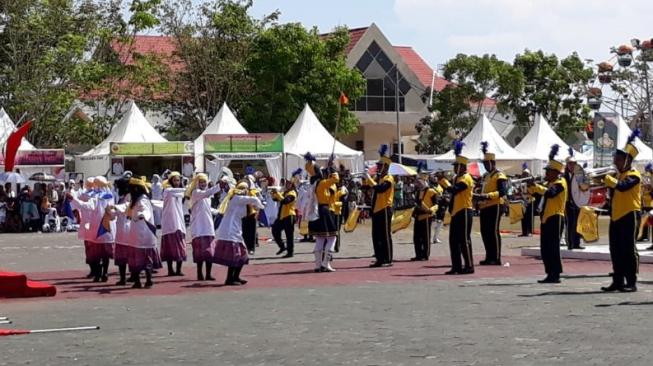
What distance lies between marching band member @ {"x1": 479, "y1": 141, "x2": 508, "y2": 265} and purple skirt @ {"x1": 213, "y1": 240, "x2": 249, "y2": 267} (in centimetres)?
460

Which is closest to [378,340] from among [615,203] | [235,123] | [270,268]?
[615,203]

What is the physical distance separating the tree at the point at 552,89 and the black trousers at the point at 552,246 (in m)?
41.7

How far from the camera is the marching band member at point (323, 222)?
62.4 feet

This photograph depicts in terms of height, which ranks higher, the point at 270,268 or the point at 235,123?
the point at 235,123

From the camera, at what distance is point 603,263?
20.5 m

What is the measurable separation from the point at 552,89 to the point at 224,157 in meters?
24.5

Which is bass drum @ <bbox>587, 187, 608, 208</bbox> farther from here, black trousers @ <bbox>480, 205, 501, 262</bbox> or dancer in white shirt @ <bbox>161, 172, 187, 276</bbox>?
dancer in white shirt @ <bbox>161, 172, 187, 276</bbox>

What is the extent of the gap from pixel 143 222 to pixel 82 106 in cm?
3516

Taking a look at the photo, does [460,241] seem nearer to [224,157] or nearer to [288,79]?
[224,157]

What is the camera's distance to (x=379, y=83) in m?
61.3

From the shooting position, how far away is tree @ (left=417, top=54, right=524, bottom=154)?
5403cm

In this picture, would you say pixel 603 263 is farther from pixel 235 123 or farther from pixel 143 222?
pixel 235 123

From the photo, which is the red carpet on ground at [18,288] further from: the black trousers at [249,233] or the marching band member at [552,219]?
the black trousers at [249,233]

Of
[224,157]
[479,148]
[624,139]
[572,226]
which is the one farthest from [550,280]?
[479,148]
